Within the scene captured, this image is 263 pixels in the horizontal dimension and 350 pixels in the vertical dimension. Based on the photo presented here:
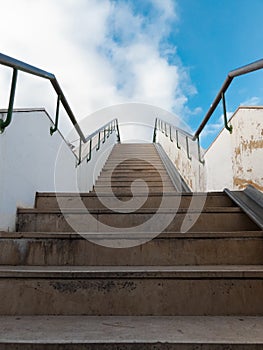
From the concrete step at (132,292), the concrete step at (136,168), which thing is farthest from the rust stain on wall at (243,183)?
the concrete step at (136,168)

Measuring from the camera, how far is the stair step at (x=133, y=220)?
1453 mm

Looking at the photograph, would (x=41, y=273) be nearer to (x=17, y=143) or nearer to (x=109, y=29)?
(x=17, y=143)

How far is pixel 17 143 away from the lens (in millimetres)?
1455

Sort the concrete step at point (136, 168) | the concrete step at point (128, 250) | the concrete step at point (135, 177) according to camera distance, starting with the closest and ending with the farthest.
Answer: the concrete step at point (128, 250), the concrete step at point (135, 177), the concrete step at point (136, 168)

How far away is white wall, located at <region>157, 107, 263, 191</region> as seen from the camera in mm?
1778

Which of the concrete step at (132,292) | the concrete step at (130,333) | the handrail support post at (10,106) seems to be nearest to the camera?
the concrete step at (130,333)

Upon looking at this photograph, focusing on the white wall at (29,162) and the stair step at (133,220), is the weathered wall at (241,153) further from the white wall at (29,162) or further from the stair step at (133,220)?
the white wall at (29,162)

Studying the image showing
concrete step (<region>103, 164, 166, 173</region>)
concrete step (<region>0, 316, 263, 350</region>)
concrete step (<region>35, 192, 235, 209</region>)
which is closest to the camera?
concrete step (<region>0, 316, 263, 350</region>)

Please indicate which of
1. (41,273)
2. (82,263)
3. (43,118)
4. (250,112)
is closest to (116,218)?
(82,263)

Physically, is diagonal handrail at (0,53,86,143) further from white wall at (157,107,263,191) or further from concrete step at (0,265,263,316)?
white wall at (157,107,263,191)

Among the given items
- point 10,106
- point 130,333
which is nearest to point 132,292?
point 130,333

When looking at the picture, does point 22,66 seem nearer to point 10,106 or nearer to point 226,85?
point 10,106

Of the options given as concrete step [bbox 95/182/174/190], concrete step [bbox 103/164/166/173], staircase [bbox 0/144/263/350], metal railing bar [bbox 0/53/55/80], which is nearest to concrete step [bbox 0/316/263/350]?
staircase [bbox 0/144/263/350]

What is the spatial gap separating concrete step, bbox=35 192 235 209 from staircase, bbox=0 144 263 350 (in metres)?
0.21
